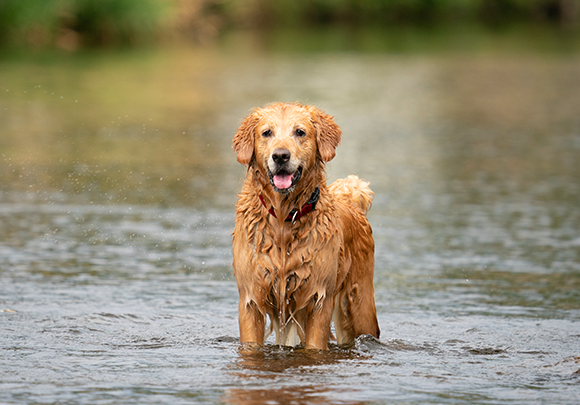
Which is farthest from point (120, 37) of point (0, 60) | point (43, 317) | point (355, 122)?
point (43, 317)

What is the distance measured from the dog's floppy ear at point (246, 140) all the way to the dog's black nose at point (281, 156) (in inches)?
14.3

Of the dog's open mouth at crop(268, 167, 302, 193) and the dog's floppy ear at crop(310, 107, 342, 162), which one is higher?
the dog's floppy ear at crop(310, 107, 342, 162)

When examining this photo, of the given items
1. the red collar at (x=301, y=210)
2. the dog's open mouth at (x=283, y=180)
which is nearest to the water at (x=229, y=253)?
the red collar at (x=301, y=210)

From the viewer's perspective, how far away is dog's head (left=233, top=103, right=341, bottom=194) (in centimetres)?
678

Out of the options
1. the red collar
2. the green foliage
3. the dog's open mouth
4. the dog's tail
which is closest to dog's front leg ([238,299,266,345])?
the red collar

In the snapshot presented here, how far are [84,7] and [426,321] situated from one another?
3864cm

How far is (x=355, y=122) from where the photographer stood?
22.7 meters

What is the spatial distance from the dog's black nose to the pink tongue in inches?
4.6

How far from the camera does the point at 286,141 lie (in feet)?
22.4

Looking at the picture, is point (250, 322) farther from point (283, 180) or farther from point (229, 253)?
point (229, 253)

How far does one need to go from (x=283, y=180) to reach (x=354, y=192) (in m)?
1.62

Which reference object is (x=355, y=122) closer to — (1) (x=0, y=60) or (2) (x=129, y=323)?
(2) (x=129, y=323)

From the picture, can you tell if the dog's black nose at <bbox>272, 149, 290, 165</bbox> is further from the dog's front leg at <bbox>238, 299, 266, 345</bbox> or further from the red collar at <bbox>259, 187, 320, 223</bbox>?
the dog's front leg at <bbox>238, 299, 266, 345</bbox>

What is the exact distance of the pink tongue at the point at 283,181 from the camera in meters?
6.78
